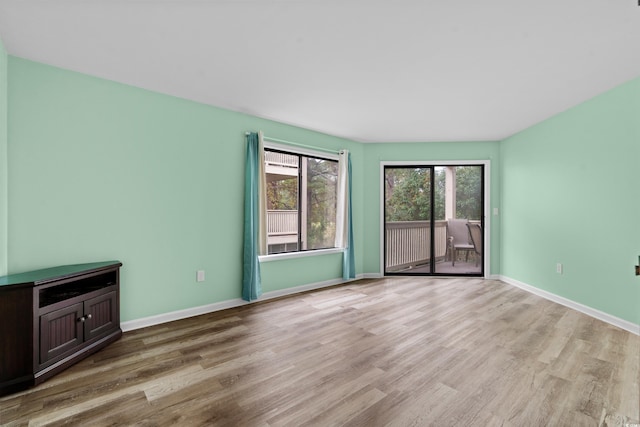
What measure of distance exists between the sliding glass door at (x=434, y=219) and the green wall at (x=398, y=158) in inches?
7.0

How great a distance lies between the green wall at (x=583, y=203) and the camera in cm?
293

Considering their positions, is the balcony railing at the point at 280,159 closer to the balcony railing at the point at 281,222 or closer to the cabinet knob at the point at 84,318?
the balcony railing at the point at 281,222

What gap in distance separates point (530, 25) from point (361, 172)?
338 centimetres

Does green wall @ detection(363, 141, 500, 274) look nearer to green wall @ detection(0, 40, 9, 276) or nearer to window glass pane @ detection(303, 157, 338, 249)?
window glass pane @ detection(303, 157, 338, 249)

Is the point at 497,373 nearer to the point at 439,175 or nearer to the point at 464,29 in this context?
the point at 464,29

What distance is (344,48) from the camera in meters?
2.28

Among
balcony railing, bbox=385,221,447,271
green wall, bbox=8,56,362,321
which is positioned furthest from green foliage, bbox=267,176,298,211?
balcony railing, bbox=385,221,447,271

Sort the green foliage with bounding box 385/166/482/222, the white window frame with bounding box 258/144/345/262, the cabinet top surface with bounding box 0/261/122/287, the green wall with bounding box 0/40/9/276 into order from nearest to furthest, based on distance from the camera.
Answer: the cabinet top surface with bounding box 0/261/122/287 → the green wall with bounding box 0/40/9/276 → the white window frame with bounding box 258/144/345/262 → the green foliage with bounding box 385/166/482/222

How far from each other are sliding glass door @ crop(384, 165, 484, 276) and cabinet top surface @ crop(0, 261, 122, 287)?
164 inches

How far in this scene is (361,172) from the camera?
5262 millimetres

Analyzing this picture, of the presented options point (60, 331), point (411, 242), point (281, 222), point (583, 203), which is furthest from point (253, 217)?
point (583, 203)

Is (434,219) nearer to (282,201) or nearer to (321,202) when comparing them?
(321,202)

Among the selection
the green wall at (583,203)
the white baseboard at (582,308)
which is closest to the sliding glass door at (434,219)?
the green wall at (583,203)

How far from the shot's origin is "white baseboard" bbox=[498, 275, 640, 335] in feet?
9.53
